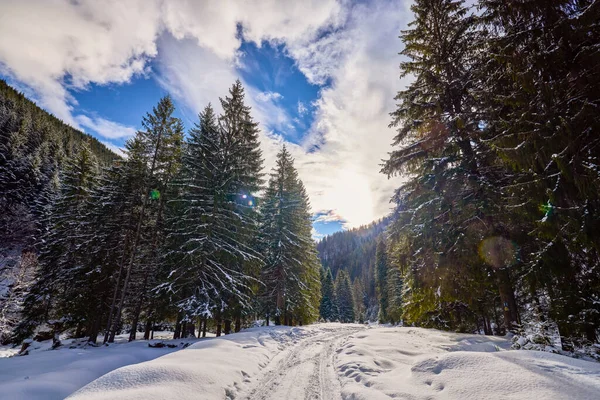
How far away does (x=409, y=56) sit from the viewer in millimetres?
13500

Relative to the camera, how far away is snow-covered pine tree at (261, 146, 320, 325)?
2378cm

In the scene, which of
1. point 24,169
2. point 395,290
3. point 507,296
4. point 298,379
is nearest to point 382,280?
point 395,290

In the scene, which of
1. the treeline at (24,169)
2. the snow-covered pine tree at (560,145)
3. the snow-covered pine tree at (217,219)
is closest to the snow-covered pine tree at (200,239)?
the snow-covered pine tree at (217,219)

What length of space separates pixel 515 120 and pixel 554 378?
6.60m

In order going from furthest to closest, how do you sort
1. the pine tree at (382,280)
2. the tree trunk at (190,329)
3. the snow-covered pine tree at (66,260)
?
1. the pine tree at (382,280)
2. the snow-covered pine tree at (66,260)
3. the tree trunk at (190,329)

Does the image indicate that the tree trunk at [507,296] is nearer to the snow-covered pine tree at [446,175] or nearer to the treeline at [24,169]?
the snow-covered pine tree at [446,175]

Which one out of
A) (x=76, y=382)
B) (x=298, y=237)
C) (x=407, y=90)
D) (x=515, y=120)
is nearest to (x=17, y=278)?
(x=76, y=382)

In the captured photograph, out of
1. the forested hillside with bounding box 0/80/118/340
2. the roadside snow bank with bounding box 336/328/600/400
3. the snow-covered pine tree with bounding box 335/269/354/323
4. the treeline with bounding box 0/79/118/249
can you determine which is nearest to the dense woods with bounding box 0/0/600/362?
the roadside snow bank with bounding box 336/328/600/400

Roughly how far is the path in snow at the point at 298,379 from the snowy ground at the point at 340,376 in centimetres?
2

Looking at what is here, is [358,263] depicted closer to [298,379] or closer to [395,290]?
[395,290]

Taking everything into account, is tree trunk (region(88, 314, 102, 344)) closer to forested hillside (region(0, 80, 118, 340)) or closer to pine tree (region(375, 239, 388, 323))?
forested hillside (region(0, 80, 118, 340))

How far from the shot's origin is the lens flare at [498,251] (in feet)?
31.0

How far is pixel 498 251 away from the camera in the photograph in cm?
978

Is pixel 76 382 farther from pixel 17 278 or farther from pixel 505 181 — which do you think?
pixel 17 278
